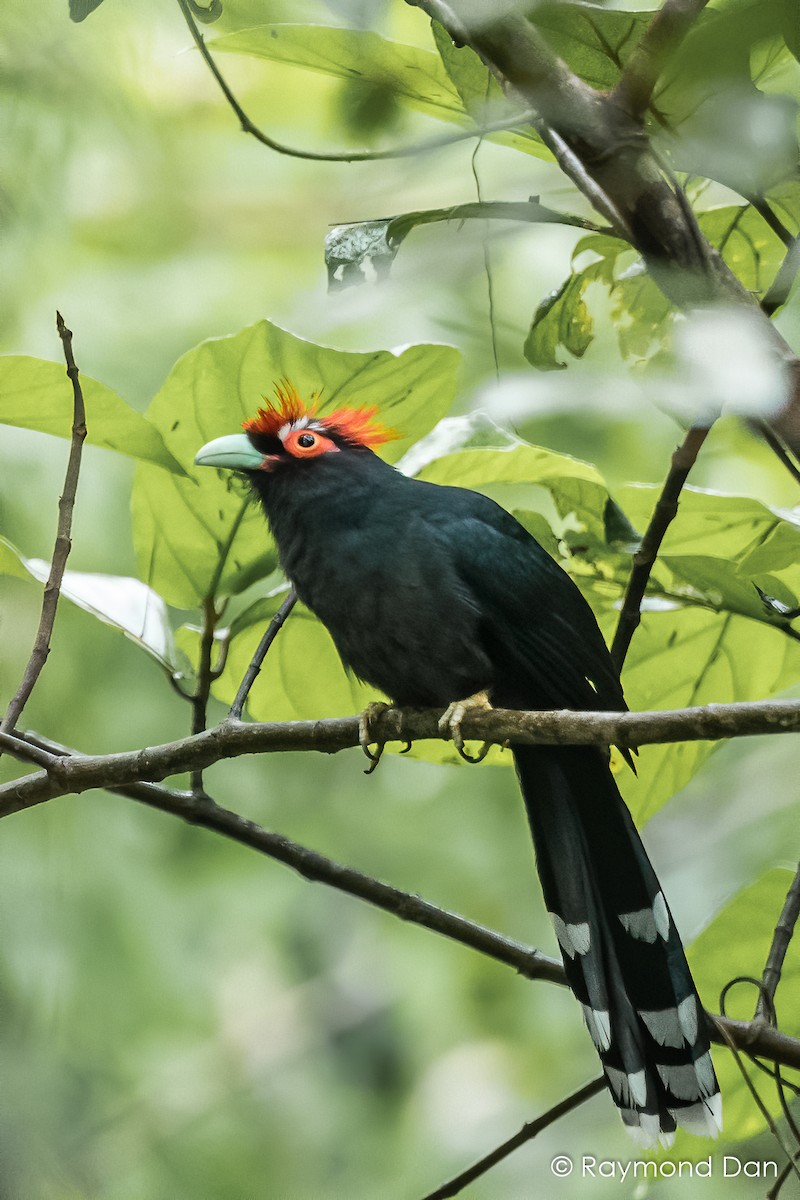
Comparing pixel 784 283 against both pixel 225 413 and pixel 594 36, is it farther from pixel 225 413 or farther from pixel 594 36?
pixel 225 413

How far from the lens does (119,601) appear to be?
3.53ft

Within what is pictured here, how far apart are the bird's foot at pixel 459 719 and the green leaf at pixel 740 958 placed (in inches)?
10.4

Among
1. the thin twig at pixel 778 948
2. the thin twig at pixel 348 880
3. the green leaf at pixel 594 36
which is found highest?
the green leaf at pixel 594 36

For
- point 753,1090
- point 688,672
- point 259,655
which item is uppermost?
point 259,655

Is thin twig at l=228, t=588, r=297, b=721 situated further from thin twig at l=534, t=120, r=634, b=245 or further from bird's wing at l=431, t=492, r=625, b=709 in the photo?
thin twig at l=534, t=120, r=634, b=245

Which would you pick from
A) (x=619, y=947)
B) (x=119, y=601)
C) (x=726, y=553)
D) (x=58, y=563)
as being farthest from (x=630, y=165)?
(x=619, y=947)

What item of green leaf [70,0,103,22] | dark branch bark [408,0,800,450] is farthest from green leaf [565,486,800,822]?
green leaf [70,0,103,22]

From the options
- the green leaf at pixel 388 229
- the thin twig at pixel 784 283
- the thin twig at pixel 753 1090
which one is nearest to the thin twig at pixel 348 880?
the thin twig at pixel 753 1090

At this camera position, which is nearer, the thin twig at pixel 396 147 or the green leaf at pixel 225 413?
the thin twig at pixel 396 147

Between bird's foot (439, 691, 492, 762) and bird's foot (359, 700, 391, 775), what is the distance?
67 millimetres

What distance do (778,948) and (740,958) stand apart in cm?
11

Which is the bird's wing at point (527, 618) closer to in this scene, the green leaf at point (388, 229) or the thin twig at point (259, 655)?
the thin twig at point (259, 655)

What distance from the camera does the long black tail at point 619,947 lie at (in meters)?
1.01

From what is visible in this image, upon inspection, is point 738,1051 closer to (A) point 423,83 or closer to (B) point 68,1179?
(B) point 68,1179
